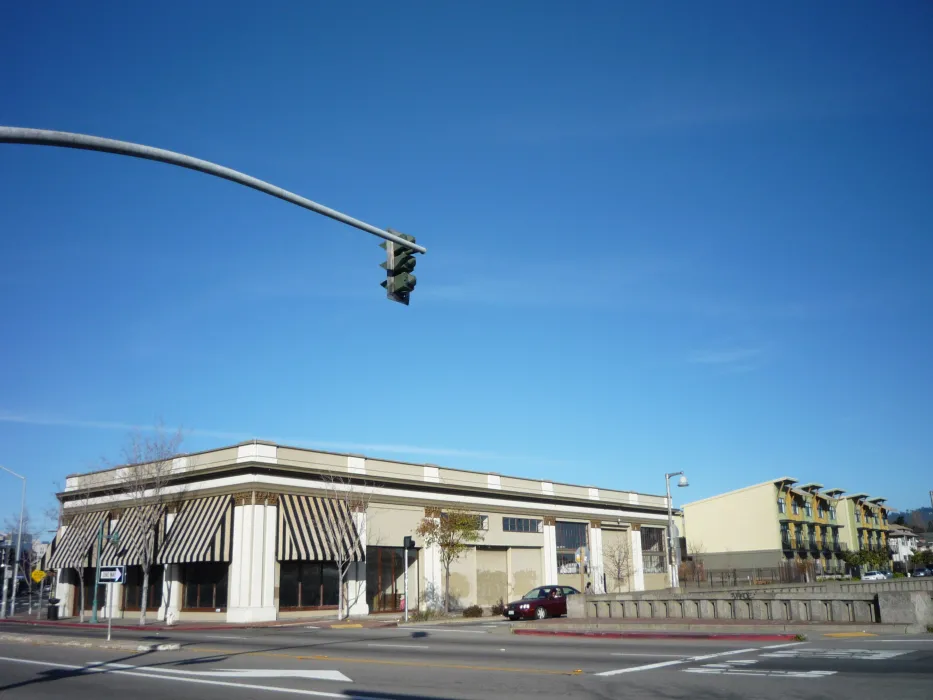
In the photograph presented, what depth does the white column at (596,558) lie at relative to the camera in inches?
2504

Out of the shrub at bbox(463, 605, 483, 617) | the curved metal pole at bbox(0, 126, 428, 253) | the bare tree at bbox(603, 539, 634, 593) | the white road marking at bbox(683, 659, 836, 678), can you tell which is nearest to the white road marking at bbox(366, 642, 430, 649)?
the white road marking at bbox(683, 659, 836, 678)

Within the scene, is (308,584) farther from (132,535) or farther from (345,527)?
(132,535)

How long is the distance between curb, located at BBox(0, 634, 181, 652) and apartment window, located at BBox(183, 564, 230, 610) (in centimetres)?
1384

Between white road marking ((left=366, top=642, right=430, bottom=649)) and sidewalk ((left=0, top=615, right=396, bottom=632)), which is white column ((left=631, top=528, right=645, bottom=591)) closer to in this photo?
sidewalk ((left=0, top=615, right=396, bottom=632))

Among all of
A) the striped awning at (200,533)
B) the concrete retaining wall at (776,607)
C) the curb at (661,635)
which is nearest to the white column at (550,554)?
the concrete retaining wall at (776,607)

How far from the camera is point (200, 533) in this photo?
4284 cm

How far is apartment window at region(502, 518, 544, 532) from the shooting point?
5688cm

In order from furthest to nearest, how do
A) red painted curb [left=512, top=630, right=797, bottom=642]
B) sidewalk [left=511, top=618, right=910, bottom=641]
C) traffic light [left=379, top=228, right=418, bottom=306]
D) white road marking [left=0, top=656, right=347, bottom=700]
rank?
sidewalk [left=511, top=618, right=910, bottom=641] → red painted curb [left=512, top=630, right=797, bottom=642] → white road marking [left=0, top=656, right=347, bottom=700] → traffic light [left=379, top=228, right=418, bottom=306]

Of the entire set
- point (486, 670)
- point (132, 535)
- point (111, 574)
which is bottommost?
point (486, 670)

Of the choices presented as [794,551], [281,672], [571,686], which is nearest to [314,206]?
[571,686]

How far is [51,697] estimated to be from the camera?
1452 centimetres

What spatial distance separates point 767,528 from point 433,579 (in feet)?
173

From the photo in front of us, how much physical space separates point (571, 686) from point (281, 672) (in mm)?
6973

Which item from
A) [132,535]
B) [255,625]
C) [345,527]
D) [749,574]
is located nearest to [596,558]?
[749,574]
